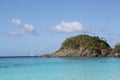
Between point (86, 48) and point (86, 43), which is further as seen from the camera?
point (86, 43)

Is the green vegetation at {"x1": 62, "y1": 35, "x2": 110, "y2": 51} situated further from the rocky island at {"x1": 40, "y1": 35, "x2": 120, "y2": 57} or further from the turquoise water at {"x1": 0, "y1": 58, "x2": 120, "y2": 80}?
the turquoise water at {"x1": 0, "y1": 58, "x2": 120, "y2": 80}

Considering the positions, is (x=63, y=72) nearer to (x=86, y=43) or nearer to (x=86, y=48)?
(x=86, y=48)

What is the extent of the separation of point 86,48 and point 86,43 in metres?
6.73

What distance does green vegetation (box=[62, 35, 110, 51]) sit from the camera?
157 metres

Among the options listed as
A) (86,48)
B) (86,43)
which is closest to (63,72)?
(86,48)

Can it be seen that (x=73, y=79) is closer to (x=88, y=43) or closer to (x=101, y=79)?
(x=101, y=79)

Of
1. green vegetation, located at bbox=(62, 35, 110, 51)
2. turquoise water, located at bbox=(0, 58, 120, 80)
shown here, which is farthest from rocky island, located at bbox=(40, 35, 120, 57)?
turquoise water, located at bbox=(0, 58, 120, 80)

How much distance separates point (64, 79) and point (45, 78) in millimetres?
2853

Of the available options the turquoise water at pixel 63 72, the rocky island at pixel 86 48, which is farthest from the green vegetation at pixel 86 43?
the turquoise water at pixel 63 72

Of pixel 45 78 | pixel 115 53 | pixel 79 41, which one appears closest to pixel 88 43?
pixel 79 41

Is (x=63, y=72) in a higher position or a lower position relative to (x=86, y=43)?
lower

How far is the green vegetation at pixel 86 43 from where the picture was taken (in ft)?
515

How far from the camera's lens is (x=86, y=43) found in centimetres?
15912

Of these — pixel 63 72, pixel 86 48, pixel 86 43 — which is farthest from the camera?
pixel 86 43
